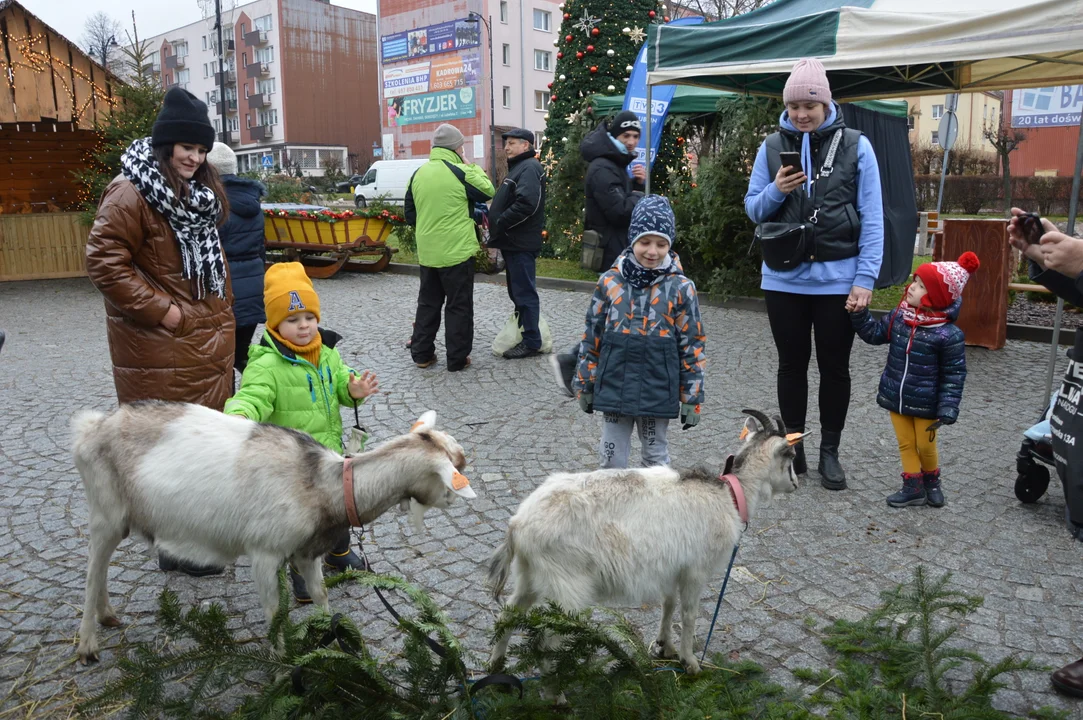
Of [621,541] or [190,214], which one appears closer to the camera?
[621,541]

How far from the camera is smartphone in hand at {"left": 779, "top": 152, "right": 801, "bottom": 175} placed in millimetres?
4531

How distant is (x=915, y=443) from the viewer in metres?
4.70

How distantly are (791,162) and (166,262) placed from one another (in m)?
3.30

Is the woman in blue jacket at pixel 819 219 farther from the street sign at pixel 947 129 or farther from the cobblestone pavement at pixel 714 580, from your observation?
the street sign at pixel 947 129

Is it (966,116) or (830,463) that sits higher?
(966,116)

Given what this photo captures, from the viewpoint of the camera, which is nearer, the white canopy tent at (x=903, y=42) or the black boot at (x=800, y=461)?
the black boot at (x=800, y=461)

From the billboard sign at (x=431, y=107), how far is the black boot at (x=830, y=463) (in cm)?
5504

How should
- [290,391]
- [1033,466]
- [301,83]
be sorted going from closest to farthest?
1. [290,391]
2. [1033,466]
3. [301,83]

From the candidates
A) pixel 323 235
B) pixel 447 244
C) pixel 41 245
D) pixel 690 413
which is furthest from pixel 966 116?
Answer: pixel 690 413

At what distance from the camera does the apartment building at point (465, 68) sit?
185 ft

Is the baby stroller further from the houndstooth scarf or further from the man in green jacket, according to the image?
the man in green jacket

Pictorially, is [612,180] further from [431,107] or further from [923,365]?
[431,107]

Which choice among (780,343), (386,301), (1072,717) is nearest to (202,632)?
(1072,717)

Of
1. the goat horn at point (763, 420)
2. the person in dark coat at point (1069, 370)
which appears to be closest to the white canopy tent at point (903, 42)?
the person in dark coat at point (1069, 370)
